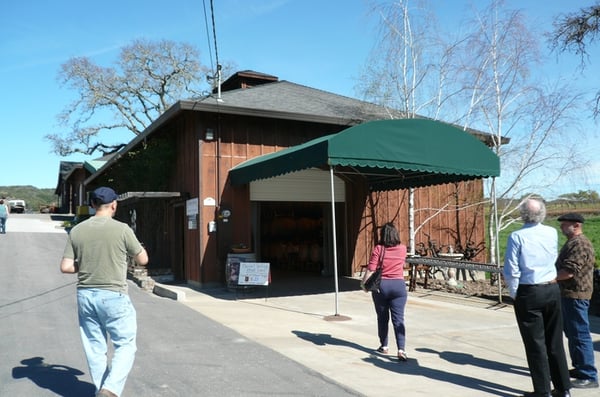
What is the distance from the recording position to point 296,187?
13.7m

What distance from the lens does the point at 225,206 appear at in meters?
12.7

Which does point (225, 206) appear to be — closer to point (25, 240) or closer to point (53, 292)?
point (53, 292)

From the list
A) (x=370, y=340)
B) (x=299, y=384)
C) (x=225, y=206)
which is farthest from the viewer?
(x=225, y=206)

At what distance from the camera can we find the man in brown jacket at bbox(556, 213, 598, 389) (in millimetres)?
5070

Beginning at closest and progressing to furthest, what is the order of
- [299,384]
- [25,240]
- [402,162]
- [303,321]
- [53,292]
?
1. [299,384]
2. [303,321]
3. [402,162]
4. [53,292]
5. [25,240]

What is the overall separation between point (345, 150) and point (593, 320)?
16.5 ft

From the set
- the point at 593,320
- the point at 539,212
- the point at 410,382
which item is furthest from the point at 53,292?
the point at 593,320

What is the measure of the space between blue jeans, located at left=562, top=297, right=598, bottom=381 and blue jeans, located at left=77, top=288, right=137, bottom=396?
13.8 feet

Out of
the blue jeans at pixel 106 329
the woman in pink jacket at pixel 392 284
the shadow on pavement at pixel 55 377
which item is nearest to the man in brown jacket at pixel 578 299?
the woman in pink jacket at pixel 392 284

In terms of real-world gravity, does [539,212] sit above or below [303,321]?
above

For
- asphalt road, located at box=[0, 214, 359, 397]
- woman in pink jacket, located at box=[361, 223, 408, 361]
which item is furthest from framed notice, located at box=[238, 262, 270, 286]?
woman in pink jacket, located at box=[361, 223, 408, 361]

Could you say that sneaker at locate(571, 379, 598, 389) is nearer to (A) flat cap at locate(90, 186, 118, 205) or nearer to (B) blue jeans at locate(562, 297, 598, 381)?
(B) blue jeans at locate(562, 297, 598, 381)

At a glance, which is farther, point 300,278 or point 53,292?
point 300,278

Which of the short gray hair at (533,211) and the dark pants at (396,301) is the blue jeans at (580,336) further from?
the dark pants at (396,301)
